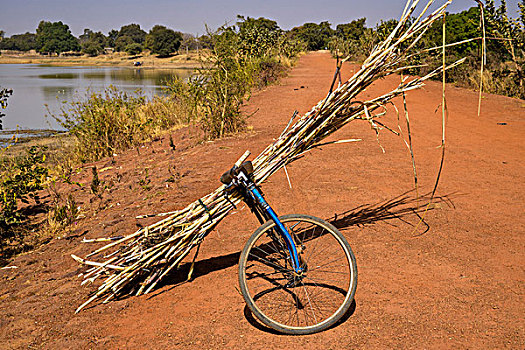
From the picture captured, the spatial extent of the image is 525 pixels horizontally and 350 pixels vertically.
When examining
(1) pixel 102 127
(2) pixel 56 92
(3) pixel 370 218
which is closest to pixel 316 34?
(2) pixel 56 92

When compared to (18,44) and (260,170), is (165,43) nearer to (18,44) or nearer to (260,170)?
(18,44)

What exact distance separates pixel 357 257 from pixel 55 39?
362 ft

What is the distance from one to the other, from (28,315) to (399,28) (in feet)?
10.6

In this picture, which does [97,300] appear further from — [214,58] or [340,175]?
[214,58]

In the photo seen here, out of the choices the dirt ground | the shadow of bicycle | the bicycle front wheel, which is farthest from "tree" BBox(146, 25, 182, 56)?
Answer: the bicycle front wheel

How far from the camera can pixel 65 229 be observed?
5.44 m

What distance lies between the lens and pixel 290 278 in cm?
284

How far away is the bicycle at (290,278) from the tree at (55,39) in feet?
348

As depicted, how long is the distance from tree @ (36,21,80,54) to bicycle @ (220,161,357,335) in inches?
4182

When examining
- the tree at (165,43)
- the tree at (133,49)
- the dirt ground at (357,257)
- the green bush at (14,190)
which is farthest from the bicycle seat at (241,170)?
the tree at (133,49)

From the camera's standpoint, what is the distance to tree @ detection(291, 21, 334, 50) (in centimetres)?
7462

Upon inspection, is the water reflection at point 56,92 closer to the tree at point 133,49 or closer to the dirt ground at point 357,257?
the dirt ground at point 357,257

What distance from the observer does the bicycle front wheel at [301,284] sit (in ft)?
8.27

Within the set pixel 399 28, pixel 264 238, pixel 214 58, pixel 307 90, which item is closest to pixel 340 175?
pixel 264 238
